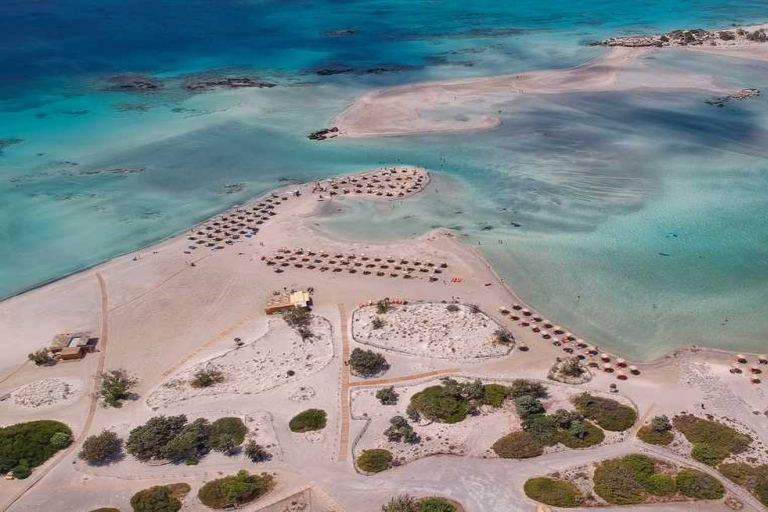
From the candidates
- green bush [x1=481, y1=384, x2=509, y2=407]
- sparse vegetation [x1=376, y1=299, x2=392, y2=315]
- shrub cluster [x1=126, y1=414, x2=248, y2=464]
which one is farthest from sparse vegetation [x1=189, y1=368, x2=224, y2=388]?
green bush [x1=481, y1=384, x2=509, y2=407]

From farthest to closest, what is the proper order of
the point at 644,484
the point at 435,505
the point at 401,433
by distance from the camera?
the point at 401,433 → the point at 644,484 → the point at 435,505

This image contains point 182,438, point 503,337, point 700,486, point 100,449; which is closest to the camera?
point 700,486

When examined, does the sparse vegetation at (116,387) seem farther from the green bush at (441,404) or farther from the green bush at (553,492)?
the green bush at (553,492)

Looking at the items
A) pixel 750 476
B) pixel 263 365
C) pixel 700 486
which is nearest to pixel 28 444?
pixel 263 365

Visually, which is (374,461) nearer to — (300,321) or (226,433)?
(226,433)

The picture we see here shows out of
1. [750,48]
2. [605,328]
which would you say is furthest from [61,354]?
[750,48]

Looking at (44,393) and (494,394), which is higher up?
(494,394)
